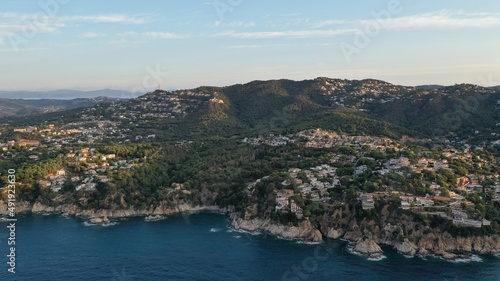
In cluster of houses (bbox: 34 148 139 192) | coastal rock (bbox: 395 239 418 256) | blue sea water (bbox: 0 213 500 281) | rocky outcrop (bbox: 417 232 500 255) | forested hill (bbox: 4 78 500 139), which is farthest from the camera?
forested hill (bbox: 4 78 500 139)

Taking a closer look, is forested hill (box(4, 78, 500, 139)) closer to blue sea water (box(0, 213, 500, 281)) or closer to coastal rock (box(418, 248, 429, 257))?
blue sea water (box(0, 213, 500, 281))

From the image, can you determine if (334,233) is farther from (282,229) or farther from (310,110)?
(310,110)

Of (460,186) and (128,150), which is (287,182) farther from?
(128,150)

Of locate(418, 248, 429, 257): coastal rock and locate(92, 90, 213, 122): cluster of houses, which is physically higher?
locate(92, 90, 213, 122): cluster of houses

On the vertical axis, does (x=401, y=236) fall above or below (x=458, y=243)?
above

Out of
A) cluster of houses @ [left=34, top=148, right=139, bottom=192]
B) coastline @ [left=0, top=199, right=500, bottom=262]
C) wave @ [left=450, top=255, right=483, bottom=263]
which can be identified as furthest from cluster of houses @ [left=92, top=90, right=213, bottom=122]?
wave @ [left=450, top=255, right=483, bottom=263]

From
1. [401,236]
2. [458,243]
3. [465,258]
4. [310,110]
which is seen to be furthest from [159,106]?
[465,258]
